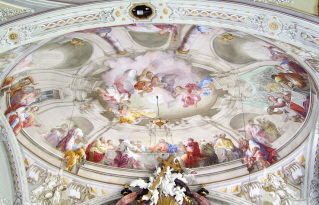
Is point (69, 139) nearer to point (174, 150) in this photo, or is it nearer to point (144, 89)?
point (144, 89)

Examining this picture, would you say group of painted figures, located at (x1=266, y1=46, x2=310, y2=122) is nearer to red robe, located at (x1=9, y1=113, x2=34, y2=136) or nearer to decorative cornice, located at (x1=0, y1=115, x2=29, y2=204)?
red robe, located at (x1=9, y1=113, x2=34, y2=136)

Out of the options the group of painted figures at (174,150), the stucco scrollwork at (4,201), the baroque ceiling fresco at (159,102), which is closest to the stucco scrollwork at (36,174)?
the baroque ceiling fresco at (159,102)

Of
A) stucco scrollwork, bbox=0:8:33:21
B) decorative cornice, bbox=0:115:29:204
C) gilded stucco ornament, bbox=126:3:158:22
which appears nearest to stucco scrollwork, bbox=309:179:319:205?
gilded stucco ornament, bbox=126:3:158:22

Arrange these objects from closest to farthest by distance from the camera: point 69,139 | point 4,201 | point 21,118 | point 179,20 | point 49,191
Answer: point 179,20 → point 4,201 → point 21,118 → point 49,191 → point 69,139

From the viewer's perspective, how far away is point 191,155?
1574 cm

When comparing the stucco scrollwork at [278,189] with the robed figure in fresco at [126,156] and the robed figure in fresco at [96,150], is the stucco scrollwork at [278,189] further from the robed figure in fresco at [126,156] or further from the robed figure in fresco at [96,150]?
the robed figure in fresco at [96,150]

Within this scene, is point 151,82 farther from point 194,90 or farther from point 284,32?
point 284,32

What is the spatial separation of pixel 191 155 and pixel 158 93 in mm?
2945

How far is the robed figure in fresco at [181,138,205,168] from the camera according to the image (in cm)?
1565

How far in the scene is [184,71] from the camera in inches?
521

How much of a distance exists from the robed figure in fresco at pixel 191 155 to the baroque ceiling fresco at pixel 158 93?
0.12ft

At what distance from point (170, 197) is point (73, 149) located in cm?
360

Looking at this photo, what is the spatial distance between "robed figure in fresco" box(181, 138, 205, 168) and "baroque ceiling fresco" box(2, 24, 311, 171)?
0.04 m

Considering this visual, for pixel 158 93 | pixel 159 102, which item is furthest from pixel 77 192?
pixel 158 93
